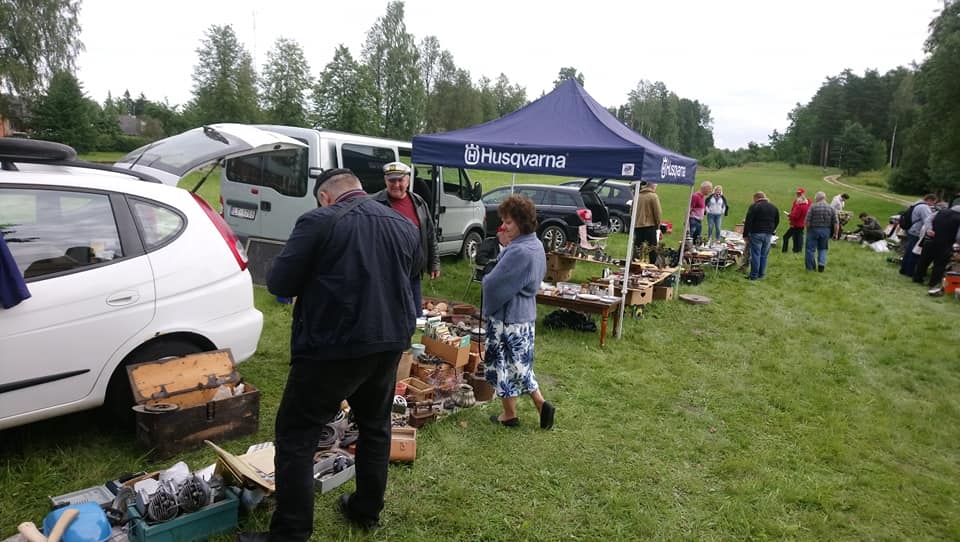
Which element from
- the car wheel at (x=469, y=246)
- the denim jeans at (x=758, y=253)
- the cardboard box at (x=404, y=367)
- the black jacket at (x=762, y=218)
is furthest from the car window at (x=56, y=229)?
the denim jeans at (x=758, y=253)

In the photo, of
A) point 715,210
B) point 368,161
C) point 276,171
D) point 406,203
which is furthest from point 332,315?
point 715,210

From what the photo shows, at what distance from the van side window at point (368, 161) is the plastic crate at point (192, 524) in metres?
5.61

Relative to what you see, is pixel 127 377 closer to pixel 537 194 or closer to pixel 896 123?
pixel 537 194

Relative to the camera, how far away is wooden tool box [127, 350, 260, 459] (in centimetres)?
311

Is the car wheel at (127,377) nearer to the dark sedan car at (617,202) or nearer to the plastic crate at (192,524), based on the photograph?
the plastic crate at (192,524)

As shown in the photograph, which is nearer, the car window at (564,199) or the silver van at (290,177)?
the silver van at (290,177)

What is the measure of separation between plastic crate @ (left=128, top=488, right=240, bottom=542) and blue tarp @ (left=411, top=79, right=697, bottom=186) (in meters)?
4.81

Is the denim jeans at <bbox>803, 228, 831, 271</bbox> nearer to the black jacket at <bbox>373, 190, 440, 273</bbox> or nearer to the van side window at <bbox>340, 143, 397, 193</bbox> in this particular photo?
the van side window at <bbox>340, 143, 397, 193</bbox>

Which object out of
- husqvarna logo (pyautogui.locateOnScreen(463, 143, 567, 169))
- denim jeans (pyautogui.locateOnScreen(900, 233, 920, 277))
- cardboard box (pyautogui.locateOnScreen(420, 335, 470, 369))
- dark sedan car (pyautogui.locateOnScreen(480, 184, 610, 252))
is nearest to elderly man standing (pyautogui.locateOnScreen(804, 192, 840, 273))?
denim jeans (pyautogui.locateOnScreen(900, 233, 920, 277))

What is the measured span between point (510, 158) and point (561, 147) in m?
0.63

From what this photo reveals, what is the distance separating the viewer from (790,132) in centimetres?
9119

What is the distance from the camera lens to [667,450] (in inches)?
157

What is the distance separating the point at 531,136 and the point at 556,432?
4.03 meters

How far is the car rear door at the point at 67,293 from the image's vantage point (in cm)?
270
